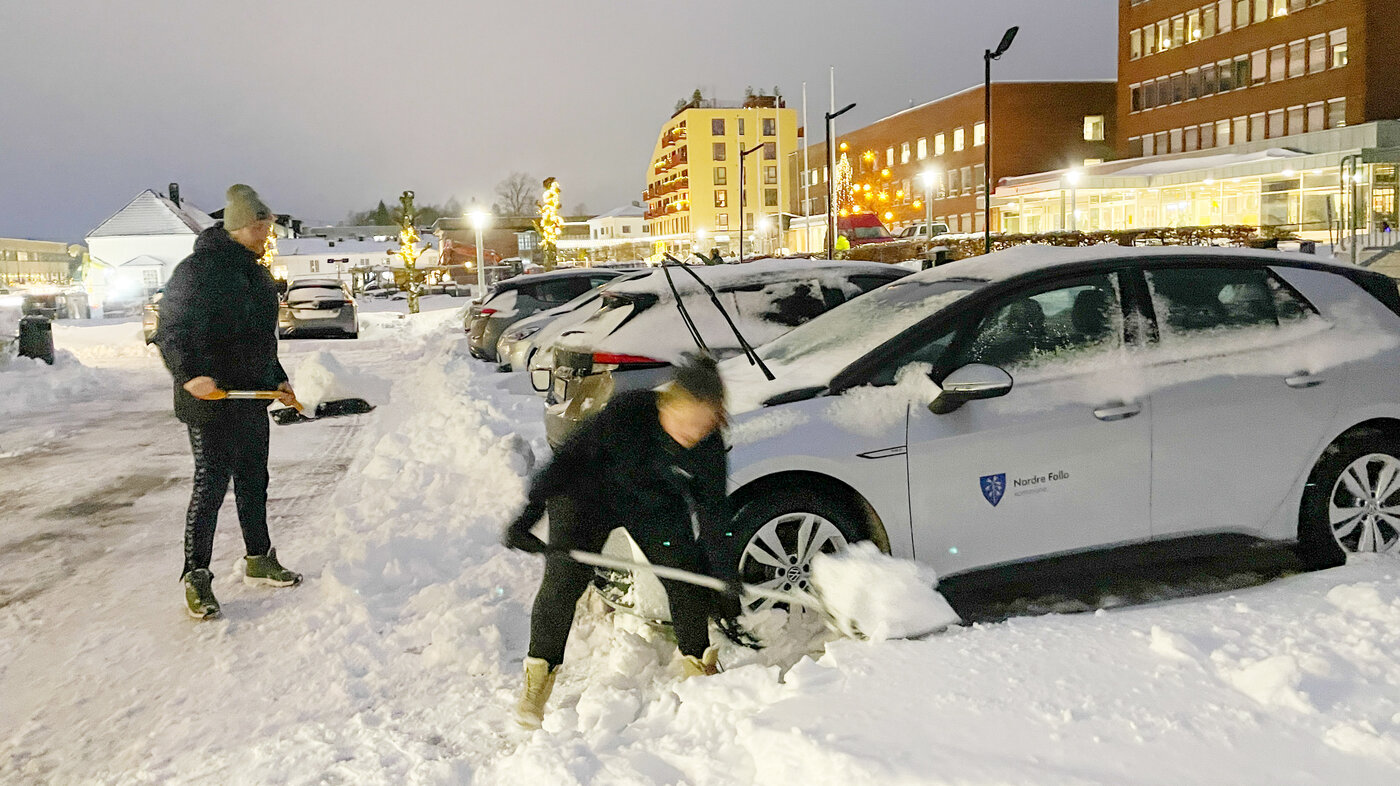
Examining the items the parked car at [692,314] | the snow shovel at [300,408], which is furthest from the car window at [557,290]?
the snow shovel at [300,408]

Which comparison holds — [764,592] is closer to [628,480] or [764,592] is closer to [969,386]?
[628,480]

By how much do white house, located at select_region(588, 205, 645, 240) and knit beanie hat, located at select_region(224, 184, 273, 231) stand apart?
130116 millimetres

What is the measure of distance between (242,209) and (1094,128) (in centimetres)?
6758

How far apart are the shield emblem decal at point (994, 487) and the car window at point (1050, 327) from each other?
0.50 metres

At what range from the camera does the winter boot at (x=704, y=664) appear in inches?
160

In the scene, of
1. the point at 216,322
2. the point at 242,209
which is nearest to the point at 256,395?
the point at 216,322

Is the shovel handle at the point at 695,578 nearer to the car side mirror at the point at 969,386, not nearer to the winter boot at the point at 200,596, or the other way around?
the car side mirror at the point at 969,386

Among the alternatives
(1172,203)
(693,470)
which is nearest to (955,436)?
(693,470)

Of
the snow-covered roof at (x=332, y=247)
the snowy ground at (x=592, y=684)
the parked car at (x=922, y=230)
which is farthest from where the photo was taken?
the snow-covered roof at (x=332, y=247)

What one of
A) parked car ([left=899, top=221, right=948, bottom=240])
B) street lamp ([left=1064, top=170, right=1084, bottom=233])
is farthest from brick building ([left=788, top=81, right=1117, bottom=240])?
street lamp ([left=1064, top=170, right=1084, bottom=233])

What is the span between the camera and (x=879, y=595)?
4020mm

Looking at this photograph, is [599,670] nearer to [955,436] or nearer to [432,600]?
[432,600]

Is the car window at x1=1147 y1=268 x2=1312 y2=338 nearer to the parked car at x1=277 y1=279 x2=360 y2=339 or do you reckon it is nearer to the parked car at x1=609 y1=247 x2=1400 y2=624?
Result: the parked car at x1=609 y1=247 x2=1400 y2=624

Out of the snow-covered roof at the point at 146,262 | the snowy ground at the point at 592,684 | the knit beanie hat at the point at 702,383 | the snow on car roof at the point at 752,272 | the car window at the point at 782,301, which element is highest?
the snow-covered roof at the point at 146,262
